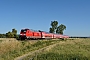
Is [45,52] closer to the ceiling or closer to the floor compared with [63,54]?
closer to the ceiling

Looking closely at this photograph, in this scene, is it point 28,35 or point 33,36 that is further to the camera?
point 33,36

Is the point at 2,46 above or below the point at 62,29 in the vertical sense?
below

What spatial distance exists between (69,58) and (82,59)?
1242mm

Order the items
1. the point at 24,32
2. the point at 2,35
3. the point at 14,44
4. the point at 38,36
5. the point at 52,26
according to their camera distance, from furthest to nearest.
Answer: the point at 52,26 → the point at 2,35 → the point at 38,36 → the point at 24,32 → the point at 14,44

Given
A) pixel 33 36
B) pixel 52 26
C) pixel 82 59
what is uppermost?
pixel 52 26

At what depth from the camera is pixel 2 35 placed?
307 ft

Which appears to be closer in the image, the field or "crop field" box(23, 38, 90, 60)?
"crop field" box(23, 38, 90, 60)

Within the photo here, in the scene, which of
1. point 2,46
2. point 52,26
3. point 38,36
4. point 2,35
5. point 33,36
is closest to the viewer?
point 2,46

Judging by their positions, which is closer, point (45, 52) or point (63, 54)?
point (63, 54)

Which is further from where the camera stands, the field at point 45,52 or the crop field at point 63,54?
the field at point 45,52

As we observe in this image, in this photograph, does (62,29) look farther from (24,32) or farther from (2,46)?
(2,46)

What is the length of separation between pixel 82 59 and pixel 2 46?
45.5ft

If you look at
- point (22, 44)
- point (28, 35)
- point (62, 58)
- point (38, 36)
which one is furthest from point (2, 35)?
point (62, 58)

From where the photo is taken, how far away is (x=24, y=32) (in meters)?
49.2
